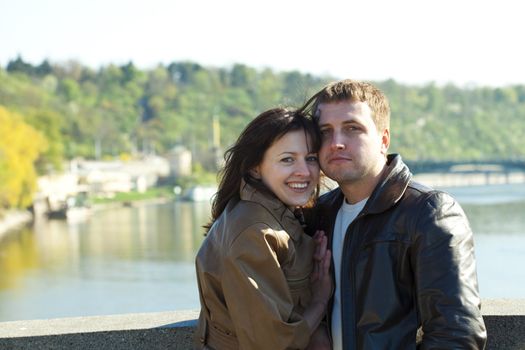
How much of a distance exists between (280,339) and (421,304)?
0.28 m

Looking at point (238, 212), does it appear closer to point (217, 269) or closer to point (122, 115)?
point (217, 269)

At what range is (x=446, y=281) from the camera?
1.52 metres

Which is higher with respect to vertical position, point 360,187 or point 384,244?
point 360,187

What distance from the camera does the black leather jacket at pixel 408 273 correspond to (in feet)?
4.99

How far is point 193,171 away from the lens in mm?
58844

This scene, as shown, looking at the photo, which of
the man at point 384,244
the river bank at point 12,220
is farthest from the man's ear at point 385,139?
the river bank at point 12,220

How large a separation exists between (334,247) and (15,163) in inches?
995

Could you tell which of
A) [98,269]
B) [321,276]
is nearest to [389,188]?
[321,276]

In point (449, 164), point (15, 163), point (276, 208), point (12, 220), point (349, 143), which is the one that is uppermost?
point (349, 143)

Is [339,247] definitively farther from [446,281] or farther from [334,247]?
[446,281]

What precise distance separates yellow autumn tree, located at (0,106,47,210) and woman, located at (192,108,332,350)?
24.4m

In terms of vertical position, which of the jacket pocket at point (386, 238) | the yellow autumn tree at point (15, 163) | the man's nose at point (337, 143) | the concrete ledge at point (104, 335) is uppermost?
the man's nose at point (337, 143)

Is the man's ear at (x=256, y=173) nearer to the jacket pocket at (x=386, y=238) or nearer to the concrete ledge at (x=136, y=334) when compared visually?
the jacket pocket at (x=386, y=238)

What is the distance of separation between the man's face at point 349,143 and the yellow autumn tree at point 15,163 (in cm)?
2442
